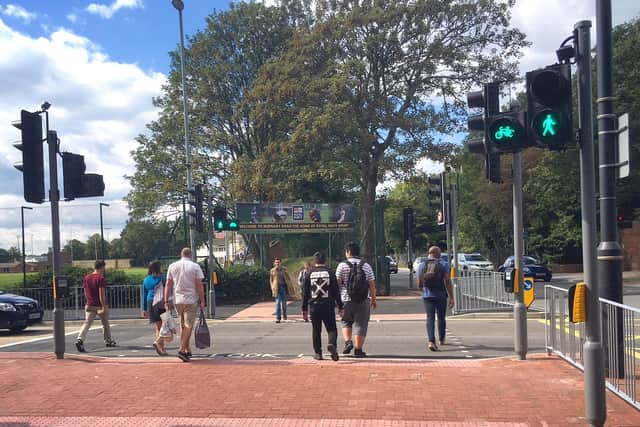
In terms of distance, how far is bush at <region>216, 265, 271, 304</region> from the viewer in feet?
72.1

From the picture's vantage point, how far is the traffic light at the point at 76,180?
9469 millimetres

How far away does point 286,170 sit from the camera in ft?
83.8

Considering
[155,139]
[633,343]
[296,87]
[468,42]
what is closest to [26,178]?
[633,343]

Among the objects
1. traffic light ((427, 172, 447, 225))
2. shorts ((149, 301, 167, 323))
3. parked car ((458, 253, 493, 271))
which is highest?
traffic light ((427, 172, 447, 225))

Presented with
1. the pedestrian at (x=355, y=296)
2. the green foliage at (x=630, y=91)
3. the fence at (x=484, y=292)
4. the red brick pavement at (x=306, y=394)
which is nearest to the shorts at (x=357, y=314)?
the pedestrian at (x=355, y=296)

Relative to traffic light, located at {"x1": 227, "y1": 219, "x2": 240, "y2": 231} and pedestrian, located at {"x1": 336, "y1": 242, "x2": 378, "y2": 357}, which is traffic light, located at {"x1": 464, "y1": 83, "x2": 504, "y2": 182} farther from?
traffic light, located at {"x1": 227, "y1": 219, "x2": 240, "y2": 231}

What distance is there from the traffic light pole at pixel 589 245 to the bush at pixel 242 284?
1778cm

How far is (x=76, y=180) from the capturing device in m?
9.50

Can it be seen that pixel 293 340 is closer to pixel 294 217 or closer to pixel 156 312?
pixel 156 312

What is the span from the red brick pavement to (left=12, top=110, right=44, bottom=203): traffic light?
8.95ft

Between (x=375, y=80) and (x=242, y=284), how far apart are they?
412 inches

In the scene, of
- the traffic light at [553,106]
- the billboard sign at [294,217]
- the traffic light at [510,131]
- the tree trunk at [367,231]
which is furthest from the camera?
the tree trunk at [367,231]

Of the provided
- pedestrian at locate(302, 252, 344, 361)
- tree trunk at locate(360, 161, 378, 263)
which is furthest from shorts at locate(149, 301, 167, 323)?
tree trunk at locate(360, 161, 378, 263)

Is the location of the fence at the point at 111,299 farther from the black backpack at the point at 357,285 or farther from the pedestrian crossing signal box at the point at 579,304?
the pedestrian crossing signal box at the point at 579,304
